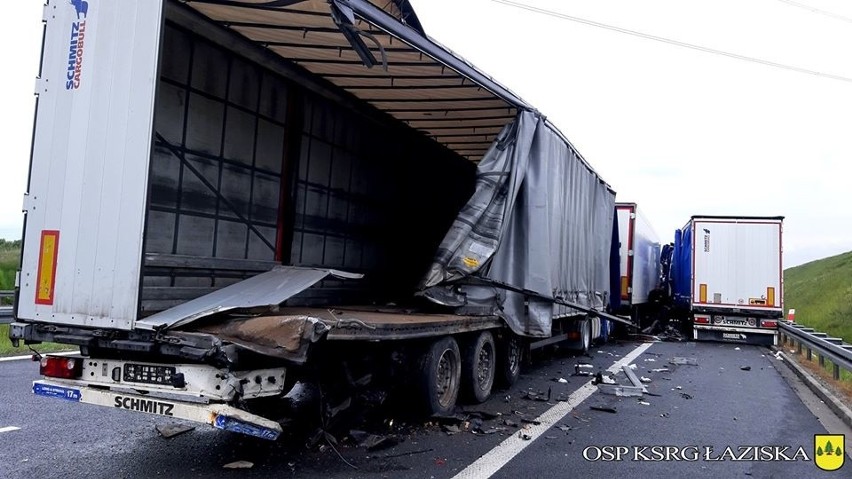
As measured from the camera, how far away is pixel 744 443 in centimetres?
640

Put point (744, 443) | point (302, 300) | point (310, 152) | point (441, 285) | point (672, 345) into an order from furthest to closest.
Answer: point (672, 345) → point (310, 152) → point (302, 300) → point (441, 285) → point (744, 443)

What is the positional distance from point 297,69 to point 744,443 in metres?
6.37

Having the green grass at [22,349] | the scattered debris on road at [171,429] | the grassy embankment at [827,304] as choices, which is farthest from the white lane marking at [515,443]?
the green grass at [22,349]

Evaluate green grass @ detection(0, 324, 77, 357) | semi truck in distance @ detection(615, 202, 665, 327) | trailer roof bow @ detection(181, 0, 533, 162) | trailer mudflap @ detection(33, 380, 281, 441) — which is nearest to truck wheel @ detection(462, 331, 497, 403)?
trailer roof bow @ detection(181, 0, 533, 162)

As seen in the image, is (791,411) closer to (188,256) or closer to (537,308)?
(537,308)

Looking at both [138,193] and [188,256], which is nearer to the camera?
[138,193]

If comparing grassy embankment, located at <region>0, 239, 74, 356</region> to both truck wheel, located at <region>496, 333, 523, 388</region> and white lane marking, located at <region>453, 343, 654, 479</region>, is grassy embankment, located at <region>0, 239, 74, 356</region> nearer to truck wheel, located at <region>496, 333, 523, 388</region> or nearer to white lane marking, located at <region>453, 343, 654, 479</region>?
white lane marking, located at <region>453, 343, 654, 479</region>

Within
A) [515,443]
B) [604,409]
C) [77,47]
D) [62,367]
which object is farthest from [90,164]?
[604,409]

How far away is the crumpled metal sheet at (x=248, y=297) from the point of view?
4504 mm

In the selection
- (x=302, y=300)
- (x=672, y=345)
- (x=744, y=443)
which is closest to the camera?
(x=744, y=443)

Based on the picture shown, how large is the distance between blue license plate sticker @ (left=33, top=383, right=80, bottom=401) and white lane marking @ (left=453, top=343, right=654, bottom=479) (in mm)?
2853

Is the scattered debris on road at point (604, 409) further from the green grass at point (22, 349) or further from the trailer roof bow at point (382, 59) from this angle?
the green grass at point (22, 349)

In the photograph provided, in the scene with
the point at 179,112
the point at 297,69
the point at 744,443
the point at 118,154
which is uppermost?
the point at 297,69

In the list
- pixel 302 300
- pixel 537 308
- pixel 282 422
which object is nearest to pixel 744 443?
pixel 537 308
